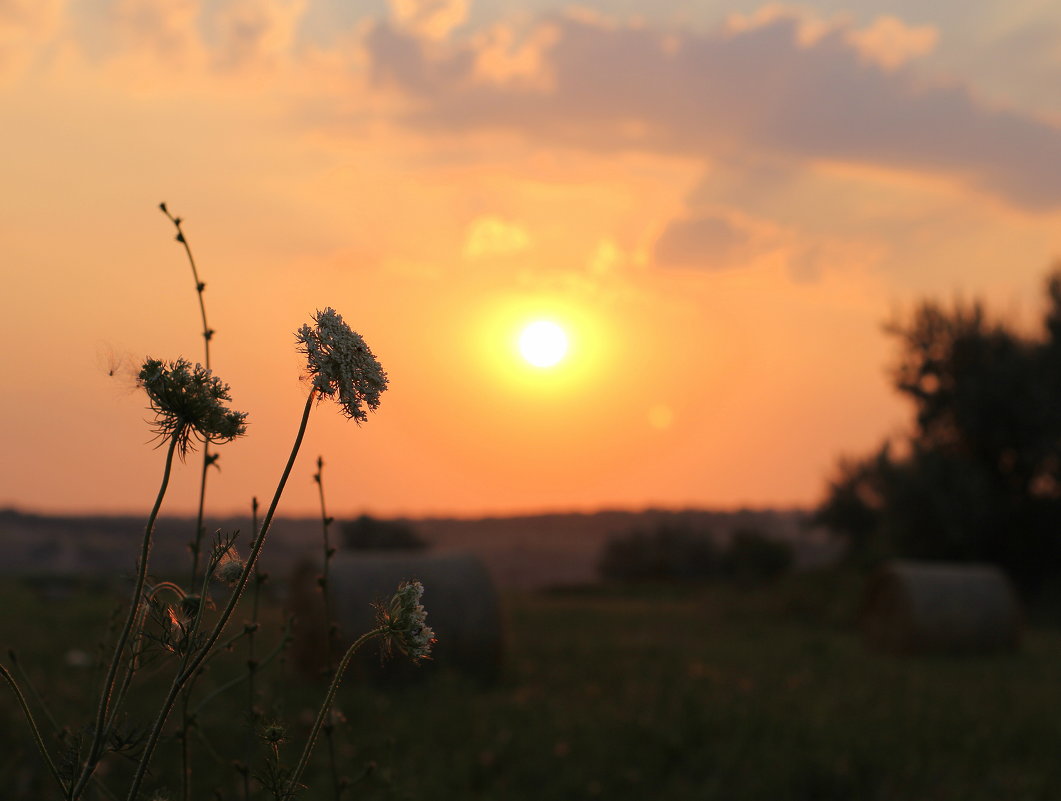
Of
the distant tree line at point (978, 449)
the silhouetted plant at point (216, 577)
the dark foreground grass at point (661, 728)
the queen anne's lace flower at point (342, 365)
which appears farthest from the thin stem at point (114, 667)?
the distant tree line at point (978, 449)

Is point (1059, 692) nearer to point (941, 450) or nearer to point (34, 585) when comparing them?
point (941, 450)

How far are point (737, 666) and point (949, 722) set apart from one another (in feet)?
13.4

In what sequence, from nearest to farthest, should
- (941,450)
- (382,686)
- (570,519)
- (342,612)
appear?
(382,686), (342,612), (941,450), (570,519)

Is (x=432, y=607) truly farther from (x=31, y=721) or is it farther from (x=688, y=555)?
(x=688, y=555)

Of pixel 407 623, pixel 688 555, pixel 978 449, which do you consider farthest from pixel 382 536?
pixel 407 623

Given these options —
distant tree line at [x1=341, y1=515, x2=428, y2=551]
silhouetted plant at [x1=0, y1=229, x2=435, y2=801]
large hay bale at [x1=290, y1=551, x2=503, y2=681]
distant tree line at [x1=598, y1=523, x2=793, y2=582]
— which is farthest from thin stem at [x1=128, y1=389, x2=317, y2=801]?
distant tree line at [x1=598, y1=523, x2=793, y2=582]

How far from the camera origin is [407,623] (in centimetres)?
138

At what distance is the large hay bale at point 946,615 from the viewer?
17172mm

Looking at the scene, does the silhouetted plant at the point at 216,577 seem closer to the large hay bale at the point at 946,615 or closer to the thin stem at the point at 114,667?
the thin stem at the point at 114,667

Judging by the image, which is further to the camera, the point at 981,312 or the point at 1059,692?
the point at 981,312

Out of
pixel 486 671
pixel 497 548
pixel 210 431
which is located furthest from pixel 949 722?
pixel 497 548

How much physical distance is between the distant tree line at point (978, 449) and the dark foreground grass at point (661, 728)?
13401mm

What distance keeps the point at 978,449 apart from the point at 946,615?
12434mm

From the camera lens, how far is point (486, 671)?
12422 millimetres
